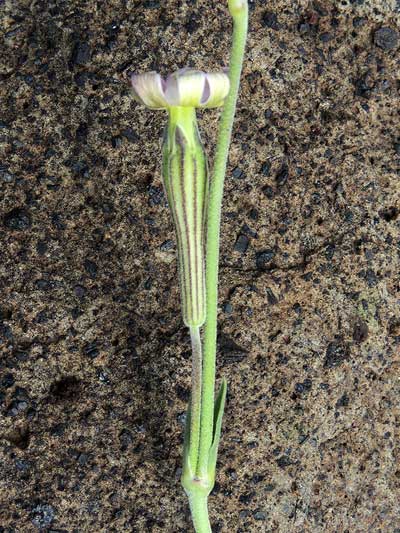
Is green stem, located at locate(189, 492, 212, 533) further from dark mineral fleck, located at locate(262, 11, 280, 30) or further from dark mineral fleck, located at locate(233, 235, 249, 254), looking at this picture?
dark mineral fleck, located at locate(262, 11, 280, 30)

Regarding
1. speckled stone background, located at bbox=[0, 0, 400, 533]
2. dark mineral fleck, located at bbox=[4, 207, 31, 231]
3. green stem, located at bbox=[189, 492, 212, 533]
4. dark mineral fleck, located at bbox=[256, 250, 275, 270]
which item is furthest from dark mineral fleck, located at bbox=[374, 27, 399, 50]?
green stem, located at bbox=[189, 492, 212, 533]

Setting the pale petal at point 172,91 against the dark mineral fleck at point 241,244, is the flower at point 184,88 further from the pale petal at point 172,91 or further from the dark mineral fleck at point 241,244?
the dark mineral fleck at point 241,244

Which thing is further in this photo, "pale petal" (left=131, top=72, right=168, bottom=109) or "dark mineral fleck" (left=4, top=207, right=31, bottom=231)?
"dark mineral fleck" (left=4, top=207, right=31, bottom=231)

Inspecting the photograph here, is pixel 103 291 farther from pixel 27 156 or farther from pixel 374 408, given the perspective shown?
pixel 374 408

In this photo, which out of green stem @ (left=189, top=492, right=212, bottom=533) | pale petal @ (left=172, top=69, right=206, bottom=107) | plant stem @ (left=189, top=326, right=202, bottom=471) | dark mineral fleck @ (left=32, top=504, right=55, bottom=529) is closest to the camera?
pale petal @ (left=172, top=69, right=206, bottom=107)

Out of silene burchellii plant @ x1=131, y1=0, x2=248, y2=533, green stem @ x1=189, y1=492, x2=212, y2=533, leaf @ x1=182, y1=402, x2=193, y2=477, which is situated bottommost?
green stem @ x1=189, y1=492, x2=212, y2=533

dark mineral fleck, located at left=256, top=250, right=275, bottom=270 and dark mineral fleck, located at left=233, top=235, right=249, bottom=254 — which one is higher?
dark mineral fleck, located at left=233, top=235, right=249, bottom=254

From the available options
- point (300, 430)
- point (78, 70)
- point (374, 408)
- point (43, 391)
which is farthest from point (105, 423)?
point (78, 70)

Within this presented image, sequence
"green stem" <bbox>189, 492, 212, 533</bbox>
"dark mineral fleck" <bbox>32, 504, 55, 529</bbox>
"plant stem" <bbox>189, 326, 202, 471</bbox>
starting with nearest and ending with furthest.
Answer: "plant stem" <bbox>189, 326, 202, 471</bbox>, "green stem" <bbox>189, 492, 212, 533</bbox>, "dark mineral fleck" <bbox>32, 504, 55, 529</bbox>
